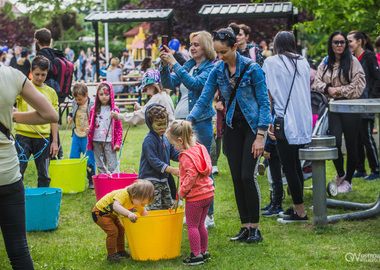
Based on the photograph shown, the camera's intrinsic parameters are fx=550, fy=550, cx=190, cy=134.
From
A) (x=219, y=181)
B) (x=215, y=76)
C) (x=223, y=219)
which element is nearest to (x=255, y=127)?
(x=215, y=76)

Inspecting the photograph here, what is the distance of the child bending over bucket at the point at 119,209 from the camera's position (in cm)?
467

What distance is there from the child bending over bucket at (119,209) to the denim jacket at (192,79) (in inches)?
48.7

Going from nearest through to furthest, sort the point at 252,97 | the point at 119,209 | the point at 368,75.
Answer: the point at 119,209 → the point at 252,97 → the point at 368,75

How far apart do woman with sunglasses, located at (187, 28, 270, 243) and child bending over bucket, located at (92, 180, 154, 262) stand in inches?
36.4

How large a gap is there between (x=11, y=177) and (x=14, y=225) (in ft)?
1.00

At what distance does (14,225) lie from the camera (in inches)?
135

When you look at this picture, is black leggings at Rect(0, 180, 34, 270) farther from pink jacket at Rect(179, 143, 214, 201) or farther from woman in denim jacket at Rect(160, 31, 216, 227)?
woman in denim jacket at Rect(160, 31, 216, 227)

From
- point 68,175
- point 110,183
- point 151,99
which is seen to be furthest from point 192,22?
point 110,183

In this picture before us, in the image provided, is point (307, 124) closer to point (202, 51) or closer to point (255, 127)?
point (255, 127)

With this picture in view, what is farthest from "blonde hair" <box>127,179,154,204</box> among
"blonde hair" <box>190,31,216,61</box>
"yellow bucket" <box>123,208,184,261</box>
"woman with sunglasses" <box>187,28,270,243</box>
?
"blonde hair" <box>190,31,216,61</box>

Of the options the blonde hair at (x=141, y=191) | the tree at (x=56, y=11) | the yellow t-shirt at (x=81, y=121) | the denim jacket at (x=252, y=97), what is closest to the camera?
the blonde hair at (x=141, y=191)

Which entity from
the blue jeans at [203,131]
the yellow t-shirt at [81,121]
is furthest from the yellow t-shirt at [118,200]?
the yellow t-shirt at [81,121]

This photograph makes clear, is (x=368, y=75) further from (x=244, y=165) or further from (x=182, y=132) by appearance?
(x=182, y=132)

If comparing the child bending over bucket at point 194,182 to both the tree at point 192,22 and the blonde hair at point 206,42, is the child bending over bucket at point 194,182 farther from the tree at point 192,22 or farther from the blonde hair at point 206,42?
the tree at point 192,22
